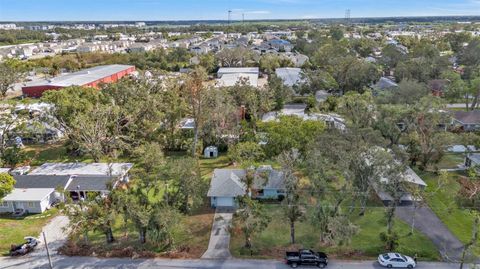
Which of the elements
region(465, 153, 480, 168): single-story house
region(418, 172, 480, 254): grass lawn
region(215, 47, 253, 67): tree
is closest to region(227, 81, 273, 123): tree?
region(418, 172, 480, 254): grass lawn

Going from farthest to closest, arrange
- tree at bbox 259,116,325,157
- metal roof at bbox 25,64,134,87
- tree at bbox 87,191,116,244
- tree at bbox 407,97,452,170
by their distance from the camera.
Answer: metal roof at bbox 25,64,134,87
tree at bbox 407,97,452,170
tree at bbox 259,116,325,157
tree at bbox 87,191,116,244

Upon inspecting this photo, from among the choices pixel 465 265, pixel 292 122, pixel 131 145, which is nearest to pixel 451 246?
pixel 465 265

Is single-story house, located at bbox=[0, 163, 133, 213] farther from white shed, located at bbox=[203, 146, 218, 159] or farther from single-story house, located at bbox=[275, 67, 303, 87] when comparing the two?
single-story house, located at bbox=[275, 67, 303, 87]

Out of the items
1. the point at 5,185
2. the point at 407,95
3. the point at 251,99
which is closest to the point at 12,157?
the point at 5,185

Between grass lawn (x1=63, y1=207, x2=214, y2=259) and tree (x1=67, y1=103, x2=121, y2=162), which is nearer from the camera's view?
grass lawn (x1=63, y1=207, x2=214, y2=259)

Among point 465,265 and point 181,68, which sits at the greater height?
point 181,68

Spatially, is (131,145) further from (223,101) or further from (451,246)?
(451,246)
